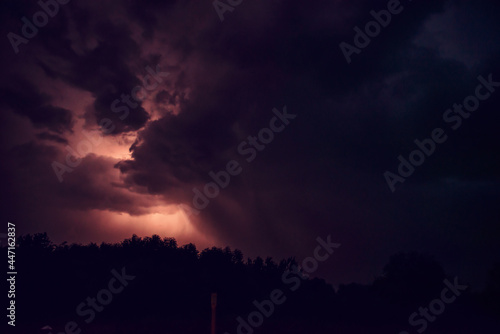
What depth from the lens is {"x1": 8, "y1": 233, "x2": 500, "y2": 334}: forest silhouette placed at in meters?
36.4

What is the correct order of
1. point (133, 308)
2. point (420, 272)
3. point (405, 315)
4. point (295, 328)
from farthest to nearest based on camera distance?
point (420, 272)
point (405, 315)
point (133, 308)
point (295, 328)

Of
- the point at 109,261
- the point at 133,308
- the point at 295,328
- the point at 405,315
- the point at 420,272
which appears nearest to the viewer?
the point at 295,328

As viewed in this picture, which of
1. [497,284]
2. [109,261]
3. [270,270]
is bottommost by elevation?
[497,284]

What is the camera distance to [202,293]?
45531 mm

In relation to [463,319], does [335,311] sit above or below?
above

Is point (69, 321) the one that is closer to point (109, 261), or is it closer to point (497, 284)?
point (109, 261)

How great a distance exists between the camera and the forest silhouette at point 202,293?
3638cm

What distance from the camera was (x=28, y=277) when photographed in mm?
42219

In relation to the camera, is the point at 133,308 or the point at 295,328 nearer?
the point at 295,328

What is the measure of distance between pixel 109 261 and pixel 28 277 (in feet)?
33.1

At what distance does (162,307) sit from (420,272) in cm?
4095

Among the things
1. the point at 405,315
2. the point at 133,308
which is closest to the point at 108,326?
the point at 133,308

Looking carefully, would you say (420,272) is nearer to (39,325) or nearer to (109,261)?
(109,261)

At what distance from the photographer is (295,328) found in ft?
113
